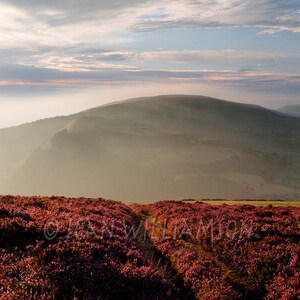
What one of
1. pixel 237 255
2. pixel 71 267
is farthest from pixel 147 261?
pixel 237 255

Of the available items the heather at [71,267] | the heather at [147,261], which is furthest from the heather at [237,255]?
the heather at [71,267]

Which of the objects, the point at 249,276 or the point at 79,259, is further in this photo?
the point at 249,276

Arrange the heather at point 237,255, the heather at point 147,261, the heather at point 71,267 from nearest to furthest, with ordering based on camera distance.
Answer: the heather at point 71,267, the heather at point 147,261, the heather at point 237,255

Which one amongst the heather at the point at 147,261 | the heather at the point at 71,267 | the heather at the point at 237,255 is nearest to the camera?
the heather at the point at 71,267

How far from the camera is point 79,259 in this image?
10.4m

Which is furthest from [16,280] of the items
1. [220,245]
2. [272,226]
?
[272,226]

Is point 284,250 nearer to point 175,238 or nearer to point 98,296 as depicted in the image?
point 175,238

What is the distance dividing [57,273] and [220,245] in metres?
9.25

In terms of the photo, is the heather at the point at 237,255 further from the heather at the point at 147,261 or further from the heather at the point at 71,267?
the heather at the point at 71,267

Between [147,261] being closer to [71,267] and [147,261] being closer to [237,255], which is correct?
[71,267]

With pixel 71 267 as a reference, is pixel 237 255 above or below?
below

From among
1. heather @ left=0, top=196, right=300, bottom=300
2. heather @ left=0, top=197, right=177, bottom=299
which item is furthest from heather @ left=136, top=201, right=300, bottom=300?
heather @ left=0, top=197, right=177, bottom=299

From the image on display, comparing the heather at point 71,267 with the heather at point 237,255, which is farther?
the heather at point 237,255

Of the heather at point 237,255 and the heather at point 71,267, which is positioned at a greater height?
the heather at point 71,267
